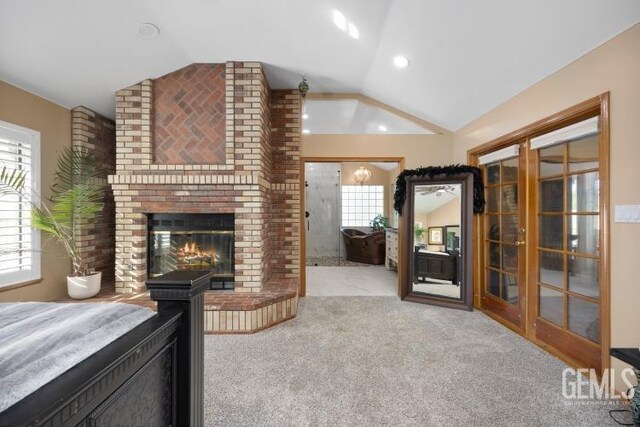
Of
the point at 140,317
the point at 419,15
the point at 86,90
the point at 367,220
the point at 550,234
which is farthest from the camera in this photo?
the point at 367,220

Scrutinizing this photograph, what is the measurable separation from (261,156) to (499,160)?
258cm

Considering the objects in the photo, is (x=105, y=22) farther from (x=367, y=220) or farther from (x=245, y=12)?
(x=367, y=220)

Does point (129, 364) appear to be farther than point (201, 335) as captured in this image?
No

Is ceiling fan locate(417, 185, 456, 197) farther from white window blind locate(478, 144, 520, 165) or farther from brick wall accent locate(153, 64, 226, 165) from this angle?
brick wall accent locate(153, 64, 226, 165)

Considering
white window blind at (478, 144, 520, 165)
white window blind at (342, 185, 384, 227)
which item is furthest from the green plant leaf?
white window blind at (342, 185, 384, 227)

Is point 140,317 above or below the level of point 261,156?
below

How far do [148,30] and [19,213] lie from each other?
2.09 metres

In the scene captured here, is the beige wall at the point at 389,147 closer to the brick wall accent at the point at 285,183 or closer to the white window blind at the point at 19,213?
the brick wall accent at the point at 285,183

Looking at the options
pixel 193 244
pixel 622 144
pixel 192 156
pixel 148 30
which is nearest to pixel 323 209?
pixel 193 244

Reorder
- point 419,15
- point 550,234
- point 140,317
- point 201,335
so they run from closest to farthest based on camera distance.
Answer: point 140,317, point 201,335, point 419,15, point 550,234

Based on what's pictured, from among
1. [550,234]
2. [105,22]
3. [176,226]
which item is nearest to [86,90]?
[105,22]

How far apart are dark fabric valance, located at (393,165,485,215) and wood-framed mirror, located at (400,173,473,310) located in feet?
0.15

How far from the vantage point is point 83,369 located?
2.29ft

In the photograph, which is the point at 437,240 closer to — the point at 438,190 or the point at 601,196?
the point at 438,190
